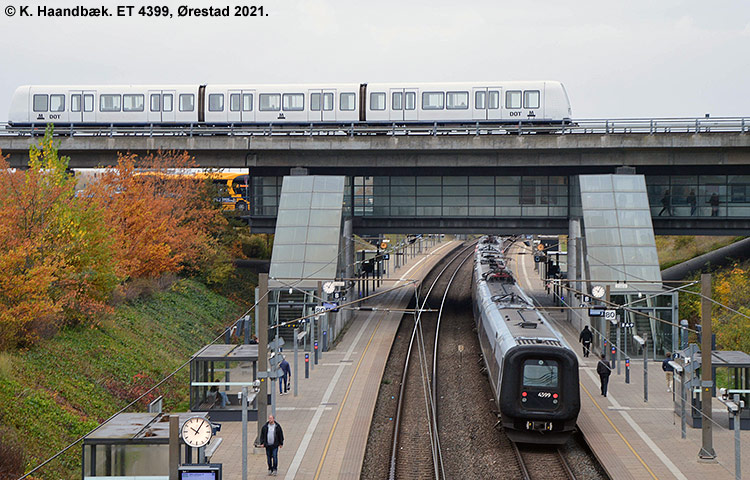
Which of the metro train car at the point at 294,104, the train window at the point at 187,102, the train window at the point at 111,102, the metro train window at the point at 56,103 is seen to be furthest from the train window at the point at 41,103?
the train window at the point at 187,102

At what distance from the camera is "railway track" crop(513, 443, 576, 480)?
19.6 metres

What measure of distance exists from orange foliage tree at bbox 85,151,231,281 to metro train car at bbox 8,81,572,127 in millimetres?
3825

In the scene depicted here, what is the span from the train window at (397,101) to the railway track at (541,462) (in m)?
25.7

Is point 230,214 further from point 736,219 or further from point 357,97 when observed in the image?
point 736,219

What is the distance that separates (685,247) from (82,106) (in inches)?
1722

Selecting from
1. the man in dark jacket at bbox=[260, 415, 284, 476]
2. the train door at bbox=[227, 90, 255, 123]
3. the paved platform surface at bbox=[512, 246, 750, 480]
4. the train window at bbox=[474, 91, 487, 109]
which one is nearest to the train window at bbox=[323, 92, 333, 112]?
the train door at bbox=[227, 90, 255, 123]

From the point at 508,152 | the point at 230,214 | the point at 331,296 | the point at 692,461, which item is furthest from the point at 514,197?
the point at 692,461

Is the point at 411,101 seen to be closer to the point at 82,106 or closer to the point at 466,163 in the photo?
the point at 466,163

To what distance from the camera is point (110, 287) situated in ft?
94.4

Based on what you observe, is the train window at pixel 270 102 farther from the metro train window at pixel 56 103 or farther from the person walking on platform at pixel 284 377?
the person walking on platform at pixel 284 377

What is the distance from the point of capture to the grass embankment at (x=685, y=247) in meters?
54.8

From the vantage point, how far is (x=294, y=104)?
44969 millimetres

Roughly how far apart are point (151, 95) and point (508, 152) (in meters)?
21.4

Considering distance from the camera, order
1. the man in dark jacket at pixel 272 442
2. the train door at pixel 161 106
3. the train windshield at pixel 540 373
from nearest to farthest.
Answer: the man in dark jacket at pixel 272 442 → the train windshield at pixel 540 373 → the train door at pixel 161 106
